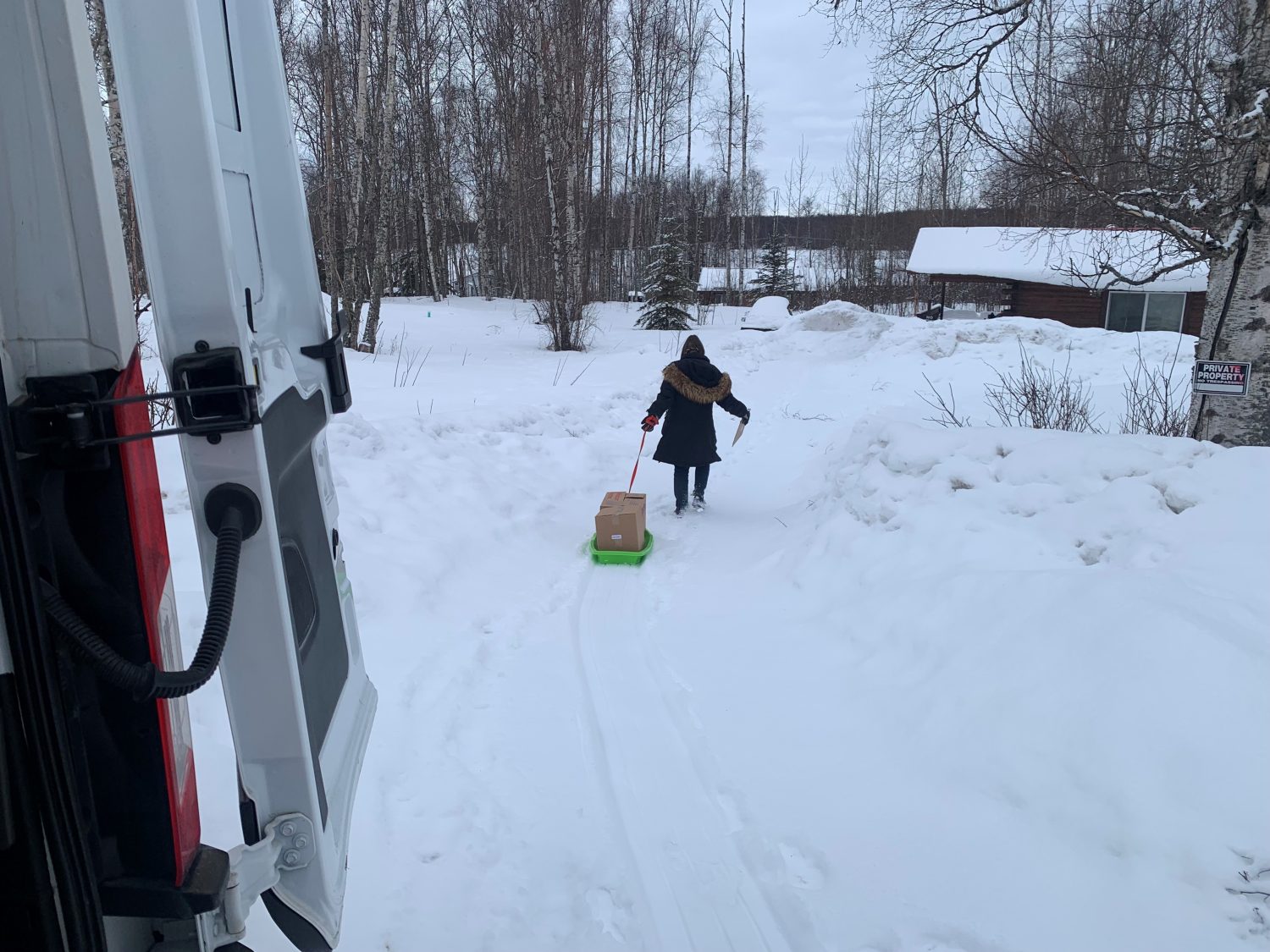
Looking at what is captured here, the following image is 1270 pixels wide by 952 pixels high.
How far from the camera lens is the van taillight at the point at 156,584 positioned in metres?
1.37

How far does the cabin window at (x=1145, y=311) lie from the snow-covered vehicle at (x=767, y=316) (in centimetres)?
889

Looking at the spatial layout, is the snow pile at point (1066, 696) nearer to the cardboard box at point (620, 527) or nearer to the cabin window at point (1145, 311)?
the cardboard box at point (620, 527)

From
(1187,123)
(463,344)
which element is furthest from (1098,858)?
(463,344)

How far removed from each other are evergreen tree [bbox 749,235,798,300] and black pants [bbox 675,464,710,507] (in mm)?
26198

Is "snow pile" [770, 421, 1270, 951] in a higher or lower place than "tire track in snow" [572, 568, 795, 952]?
higher

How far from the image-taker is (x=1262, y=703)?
2.81 meters

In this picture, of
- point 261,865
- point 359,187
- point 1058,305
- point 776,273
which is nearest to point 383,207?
point 359,187

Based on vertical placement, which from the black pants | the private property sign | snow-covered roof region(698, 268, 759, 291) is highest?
snow-covered roof region(698, 268, 759, 291)

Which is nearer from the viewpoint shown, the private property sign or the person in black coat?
the private property sign

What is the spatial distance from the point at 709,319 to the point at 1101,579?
2493cm

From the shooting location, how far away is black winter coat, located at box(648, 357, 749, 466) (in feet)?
24.3

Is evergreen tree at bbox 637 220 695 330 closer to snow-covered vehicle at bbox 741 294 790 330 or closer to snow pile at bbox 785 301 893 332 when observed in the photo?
snow-covered vehicle at bbox 741 294 790 330

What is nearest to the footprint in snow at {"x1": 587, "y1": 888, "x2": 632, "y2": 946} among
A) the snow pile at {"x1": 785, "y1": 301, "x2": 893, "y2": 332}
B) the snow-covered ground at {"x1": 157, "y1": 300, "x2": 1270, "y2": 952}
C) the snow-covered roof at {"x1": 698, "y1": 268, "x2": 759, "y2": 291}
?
the snow-covered ground at {"x1": 157, "y1": 300, "x2": 1270, "y2": 952}

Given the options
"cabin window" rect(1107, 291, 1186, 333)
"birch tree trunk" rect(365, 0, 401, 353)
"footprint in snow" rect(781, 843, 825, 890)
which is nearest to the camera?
"footprint in snow" rect(781, 843, 825, 890)
